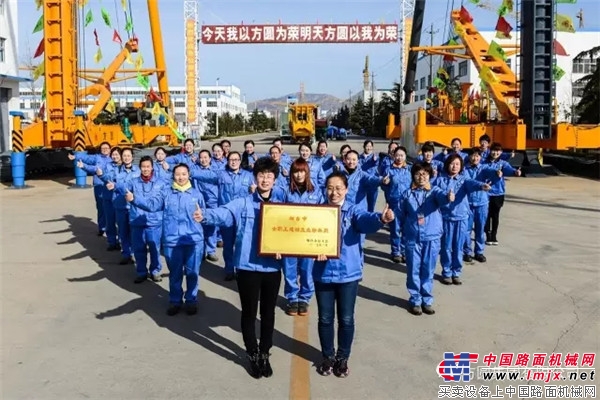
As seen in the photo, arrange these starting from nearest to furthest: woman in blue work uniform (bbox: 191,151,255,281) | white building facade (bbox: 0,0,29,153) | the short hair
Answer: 1. the short hair
2. woman in blue work uniform (bbox: 191,151,255,281)
3. white building facade (bbox: 0,0,29,153)

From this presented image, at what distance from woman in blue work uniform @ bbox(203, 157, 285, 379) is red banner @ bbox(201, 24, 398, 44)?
3551 cm

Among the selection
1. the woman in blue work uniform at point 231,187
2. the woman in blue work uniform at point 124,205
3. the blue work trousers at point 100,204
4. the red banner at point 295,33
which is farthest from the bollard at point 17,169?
the red banner at point 295,33

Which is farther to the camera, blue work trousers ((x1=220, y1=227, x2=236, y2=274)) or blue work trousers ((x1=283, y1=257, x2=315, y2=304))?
blue work trousers ((x1=220, y1=227, x2=236, y2=274))

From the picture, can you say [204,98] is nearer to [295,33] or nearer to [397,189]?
[295,33]

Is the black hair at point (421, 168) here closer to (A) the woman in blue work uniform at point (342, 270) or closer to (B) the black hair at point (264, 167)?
(A) the woman in blue work uniform at point (342, 270)

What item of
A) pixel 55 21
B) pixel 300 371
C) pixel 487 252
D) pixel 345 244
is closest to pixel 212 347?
pixel 300 371

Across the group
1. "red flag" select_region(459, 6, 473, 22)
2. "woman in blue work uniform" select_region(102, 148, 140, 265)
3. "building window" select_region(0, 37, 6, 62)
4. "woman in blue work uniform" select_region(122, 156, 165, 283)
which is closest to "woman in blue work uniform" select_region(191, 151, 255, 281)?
"woman in blue work uniform" select_region(122, 156, 165, 283)

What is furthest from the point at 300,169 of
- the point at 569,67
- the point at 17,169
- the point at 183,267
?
the point at 569,67

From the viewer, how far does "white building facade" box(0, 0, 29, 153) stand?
1024 inches

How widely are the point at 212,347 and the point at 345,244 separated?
1.58 m

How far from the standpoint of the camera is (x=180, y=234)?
5324mm

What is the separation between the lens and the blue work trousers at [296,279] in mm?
5586

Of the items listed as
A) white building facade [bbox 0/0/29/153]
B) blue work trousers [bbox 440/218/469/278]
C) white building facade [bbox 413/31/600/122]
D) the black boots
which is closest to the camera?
the black boots

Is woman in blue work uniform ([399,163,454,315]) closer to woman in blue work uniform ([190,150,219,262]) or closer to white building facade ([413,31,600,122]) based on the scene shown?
woman in blue work uniform ([190,150,219,262])
